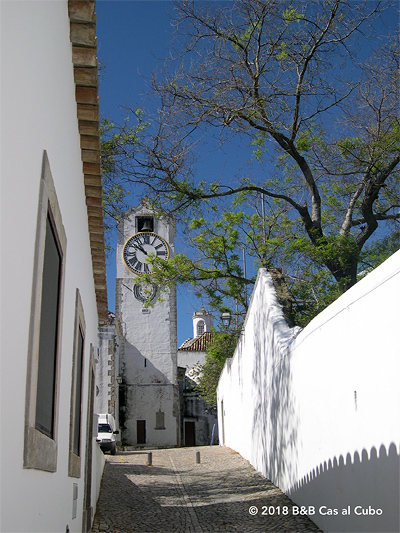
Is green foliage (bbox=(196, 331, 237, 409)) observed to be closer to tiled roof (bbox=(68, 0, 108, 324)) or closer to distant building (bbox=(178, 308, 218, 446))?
distant building (bbox=(178, 308, 218, 446))

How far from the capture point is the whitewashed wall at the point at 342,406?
14.5ft

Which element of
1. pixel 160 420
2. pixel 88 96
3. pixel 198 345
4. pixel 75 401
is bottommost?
pixel 75 401

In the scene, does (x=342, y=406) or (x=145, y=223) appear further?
(x=145, y=223)

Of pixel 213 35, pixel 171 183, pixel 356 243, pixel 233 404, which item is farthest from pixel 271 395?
pixel 233 404

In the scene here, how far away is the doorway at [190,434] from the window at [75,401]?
30224 mm

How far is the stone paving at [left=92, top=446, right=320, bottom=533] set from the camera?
7402 millimetres

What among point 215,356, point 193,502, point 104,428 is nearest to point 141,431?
point 104,428

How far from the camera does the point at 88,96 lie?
4879mm

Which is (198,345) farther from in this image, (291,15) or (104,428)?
(291,15)

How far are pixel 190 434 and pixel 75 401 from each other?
102ft

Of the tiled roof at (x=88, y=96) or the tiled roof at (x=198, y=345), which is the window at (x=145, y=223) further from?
the tiled roof at (x=88, y=96)

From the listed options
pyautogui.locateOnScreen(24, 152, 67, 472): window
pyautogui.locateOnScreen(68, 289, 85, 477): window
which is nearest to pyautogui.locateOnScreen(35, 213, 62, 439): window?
pyautogui.locateOnScreen(24, 152, 67, 472): window

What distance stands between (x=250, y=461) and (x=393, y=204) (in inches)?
276

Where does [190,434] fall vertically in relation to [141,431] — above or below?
below
